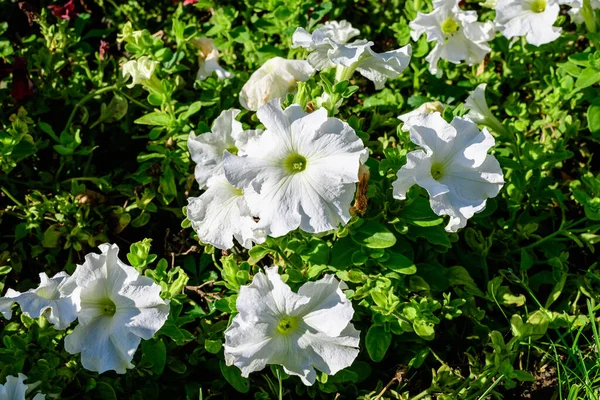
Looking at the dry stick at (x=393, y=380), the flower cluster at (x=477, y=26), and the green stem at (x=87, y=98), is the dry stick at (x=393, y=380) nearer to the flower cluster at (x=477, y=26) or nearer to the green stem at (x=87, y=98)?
the flower cluster at (x=477, y=26)

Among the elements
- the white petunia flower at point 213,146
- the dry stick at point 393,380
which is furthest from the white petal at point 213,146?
the dry stick at point 393,380

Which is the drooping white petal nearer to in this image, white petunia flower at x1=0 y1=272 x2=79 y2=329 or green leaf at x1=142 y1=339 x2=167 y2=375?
white petunia flower at x1=0 y1=272 x2=79 y2=329

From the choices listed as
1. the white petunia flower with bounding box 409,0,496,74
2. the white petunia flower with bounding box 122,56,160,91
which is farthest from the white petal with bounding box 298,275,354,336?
the white petunia flower with bounding box 409,0,496,74

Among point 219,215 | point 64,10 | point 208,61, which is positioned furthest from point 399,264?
point 64,10

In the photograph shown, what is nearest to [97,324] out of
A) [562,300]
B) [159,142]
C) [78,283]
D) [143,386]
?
[78,283]

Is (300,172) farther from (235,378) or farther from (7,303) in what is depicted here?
(7,303)

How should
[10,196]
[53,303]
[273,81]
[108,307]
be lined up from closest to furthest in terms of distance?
[53,303] → [108,307] → [273,81] → [10,196]
